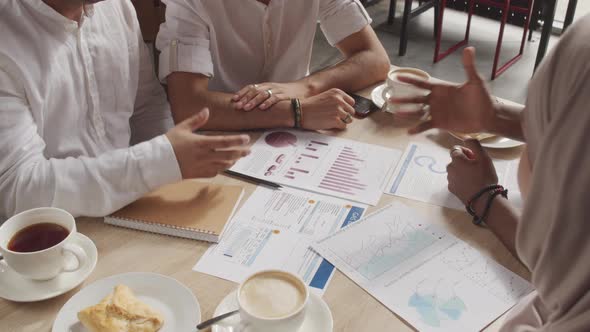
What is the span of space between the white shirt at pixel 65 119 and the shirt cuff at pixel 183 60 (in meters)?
0.13

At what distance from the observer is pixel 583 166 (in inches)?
21.8

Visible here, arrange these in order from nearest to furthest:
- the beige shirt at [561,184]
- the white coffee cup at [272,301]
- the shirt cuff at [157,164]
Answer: the beige shirt at [561,184], the white coffee cup at [272,301], the shirt cuff at [157,164]

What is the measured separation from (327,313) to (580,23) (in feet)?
1.77

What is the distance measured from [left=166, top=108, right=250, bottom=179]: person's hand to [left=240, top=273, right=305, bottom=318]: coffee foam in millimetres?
373

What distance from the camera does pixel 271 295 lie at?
31.1 inches

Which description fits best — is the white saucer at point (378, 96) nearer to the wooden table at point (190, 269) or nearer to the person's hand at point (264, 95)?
the person's hand at point (264, 95)

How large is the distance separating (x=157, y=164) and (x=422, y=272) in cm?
57

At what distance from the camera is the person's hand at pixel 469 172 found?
3.58ft

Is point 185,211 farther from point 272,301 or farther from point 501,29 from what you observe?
point 501,29

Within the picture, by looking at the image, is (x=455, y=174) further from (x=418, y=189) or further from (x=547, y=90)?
(x=547, y=90)

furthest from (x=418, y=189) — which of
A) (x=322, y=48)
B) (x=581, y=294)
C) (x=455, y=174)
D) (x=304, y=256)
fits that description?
(x=322, y=48)

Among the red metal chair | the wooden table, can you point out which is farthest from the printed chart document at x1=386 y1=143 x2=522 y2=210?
the red metal chair

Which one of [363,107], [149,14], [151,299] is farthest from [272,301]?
[149,14]

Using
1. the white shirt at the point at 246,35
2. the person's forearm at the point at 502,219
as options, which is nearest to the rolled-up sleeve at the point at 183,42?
the white shirt at the point at 246,35
